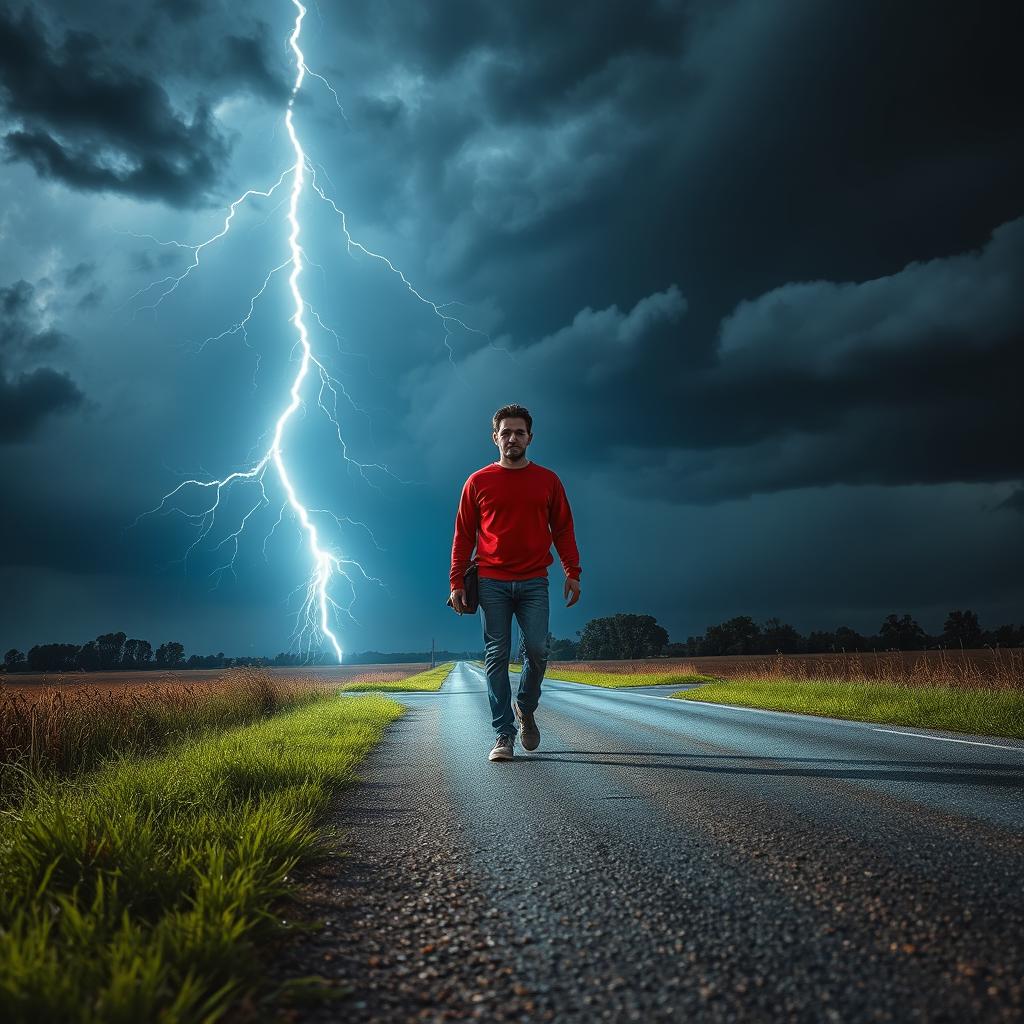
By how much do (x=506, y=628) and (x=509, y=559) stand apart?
0.52 meters

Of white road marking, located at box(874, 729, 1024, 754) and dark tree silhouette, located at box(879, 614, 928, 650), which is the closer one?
white road marking, located at box(874, 729, 1024, 754)

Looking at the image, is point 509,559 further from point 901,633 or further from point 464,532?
point 901,633

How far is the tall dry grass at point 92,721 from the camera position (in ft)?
17.7

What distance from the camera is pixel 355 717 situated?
822 centimetres

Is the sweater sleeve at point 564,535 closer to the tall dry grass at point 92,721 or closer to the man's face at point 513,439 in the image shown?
the man's face at point 513,439

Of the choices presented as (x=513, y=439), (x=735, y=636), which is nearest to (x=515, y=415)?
(x=513, y=439)

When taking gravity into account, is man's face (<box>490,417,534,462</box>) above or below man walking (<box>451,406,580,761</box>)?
above

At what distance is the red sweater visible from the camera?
4930 mm

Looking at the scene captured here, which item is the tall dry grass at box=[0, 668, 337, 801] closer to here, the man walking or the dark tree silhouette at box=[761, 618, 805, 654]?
the man walking

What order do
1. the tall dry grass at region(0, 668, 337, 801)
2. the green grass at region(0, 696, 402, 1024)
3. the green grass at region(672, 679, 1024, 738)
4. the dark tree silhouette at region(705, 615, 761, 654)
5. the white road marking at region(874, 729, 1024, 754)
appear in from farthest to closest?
the dark tree silhouette at region(705, 615, 761, 654)
the green grass at region(672, 679, 1024, 738)
the tall dry grass at region(0, 668, 337, 801)
the white road marking at region(874, 729, 1024, 754)
the green grass at region(0, 696, 402, 1024)

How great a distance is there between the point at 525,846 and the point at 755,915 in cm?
105

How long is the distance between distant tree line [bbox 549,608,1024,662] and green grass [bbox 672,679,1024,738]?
128ft

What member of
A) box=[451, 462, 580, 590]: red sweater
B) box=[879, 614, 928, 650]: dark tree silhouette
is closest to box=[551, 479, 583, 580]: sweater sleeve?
box=[451, 462, 580, 590]: red sweater

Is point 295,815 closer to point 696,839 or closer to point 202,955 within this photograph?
point 202,955
